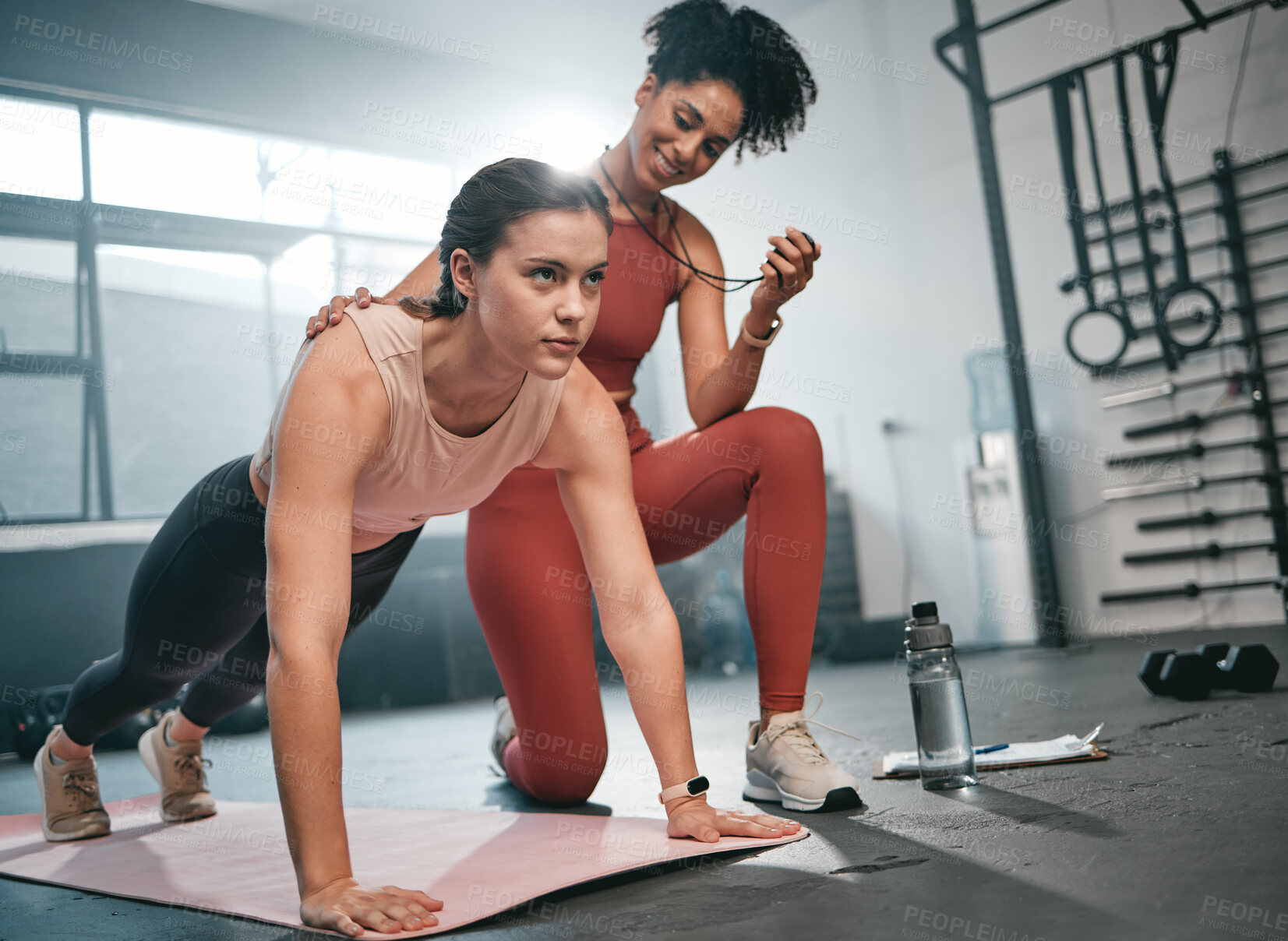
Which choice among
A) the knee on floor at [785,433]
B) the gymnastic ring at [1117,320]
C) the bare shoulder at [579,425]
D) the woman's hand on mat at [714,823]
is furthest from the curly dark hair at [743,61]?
the gymnastic ring at [1117,320]

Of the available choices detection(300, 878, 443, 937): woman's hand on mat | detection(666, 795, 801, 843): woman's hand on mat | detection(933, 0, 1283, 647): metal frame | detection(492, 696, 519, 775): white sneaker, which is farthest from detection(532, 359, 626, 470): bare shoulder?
detection(933, 0, 1283, 647): metal frame

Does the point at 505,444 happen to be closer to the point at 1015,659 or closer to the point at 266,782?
the point at 266,782

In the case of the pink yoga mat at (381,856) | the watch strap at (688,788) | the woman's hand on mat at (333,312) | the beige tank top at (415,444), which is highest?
the woman's hand on mat at (333,312)

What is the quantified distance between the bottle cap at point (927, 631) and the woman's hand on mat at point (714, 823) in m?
0.33

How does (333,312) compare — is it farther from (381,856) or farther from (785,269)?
(381,856)

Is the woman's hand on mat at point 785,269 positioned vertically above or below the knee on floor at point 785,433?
above

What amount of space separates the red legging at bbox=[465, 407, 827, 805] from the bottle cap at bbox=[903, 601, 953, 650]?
167mm

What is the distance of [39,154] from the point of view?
438 cm

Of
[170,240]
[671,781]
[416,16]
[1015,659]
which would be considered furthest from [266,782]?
[416,16]

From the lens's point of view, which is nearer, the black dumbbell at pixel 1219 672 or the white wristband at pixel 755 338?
the white wristband at pixel 755 338

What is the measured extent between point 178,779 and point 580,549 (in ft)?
2.86

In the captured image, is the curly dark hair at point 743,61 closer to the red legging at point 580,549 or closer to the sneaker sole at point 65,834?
the red legging at point 580,549

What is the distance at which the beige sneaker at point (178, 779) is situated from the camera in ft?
5.76

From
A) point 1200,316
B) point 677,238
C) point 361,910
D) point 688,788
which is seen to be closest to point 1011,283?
point 1200,316
